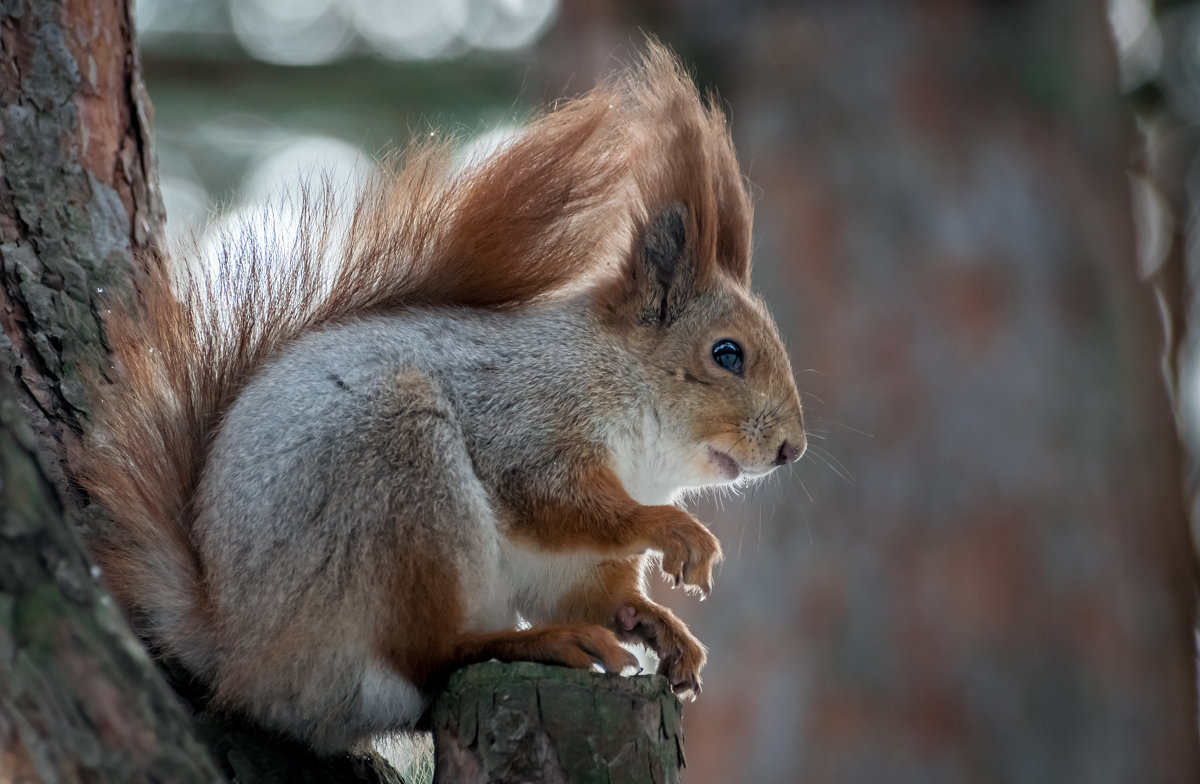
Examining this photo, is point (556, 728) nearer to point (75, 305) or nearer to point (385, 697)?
point (385, 697)

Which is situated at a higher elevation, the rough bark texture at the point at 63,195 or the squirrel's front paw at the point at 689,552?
the rough bark texture at the point at 63,195

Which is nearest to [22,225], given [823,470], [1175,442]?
[823,470]

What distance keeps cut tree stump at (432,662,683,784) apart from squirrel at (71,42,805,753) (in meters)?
0.12

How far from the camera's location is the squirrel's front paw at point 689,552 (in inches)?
70.1

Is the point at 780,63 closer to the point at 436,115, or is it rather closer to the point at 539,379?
the point at 436,115

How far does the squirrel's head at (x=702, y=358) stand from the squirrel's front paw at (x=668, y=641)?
310 mm

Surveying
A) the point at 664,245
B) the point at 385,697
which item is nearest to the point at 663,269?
the point at 664,245

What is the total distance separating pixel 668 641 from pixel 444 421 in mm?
513

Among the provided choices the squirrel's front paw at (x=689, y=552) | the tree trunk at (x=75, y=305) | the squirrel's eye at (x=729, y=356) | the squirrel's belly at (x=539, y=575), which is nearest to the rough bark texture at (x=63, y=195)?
the tree trunk at (x=75, y=305)

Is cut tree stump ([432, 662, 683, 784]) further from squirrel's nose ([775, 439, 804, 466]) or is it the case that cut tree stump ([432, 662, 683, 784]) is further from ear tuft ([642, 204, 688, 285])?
ear tuft ([642, 204, 688, 285])

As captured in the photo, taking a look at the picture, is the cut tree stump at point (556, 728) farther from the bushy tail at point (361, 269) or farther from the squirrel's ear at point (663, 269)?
Result: the squirrel's ear at point (663, 269)

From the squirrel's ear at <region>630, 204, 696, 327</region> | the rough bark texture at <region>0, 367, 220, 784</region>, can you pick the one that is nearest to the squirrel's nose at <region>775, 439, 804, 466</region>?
the squirrel's ear at <region>630, 204, 696, 327</region>

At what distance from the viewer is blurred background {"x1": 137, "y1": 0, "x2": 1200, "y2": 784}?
129 inches

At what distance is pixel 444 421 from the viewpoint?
1766 mm
